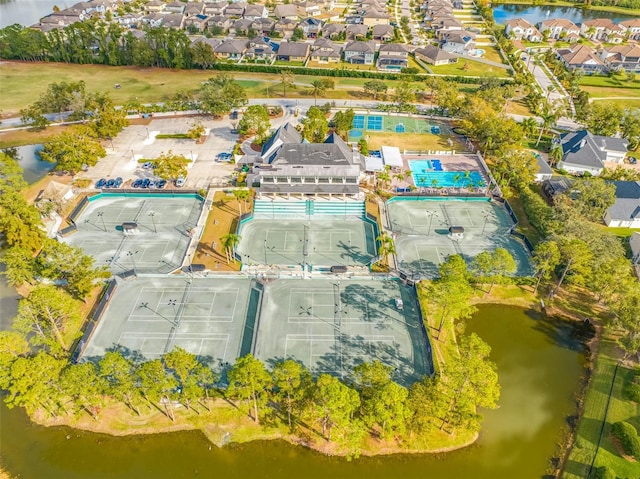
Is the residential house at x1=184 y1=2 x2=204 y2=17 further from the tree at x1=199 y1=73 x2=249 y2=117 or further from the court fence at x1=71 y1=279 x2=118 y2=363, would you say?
the court fence at x1=71 y1=279 x2=118 y2=363

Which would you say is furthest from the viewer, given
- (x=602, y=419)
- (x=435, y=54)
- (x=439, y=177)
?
(x=435, y=54)

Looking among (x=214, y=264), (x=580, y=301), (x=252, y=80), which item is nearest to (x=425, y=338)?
(x=580, y=301)

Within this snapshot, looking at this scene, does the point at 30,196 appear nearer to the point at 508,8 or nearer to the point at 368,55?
the point at 368,55

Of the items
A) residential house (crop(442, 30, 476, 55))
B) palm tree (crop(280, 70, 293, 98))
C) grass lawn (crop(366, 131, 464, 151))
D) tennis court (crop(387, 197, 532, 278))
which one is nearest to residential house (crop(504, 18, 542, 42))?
residential house (crop(442, 30, 476, 55))

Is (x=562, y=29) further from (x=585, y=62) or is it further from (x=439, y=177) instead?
(x=439, y=177)

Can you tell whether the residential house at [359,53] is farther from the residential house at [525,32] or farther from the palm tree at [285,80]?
the residential house at [525,32]

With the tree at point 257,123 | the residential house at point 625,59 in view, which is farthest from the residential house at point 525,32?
the tree at point 257,123

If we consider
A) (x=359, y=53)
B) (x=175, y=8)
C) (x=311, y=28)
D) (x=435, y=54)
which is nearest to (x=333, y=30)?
(x=311, y=28)

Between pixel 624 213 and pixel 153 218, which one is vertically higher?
pixel 624 213
